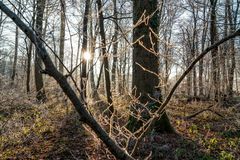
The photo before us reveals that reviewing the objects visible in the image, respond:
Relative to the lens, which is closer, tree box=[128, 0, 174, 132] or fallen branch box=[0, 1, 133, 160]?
fallen branch box=[0, 1, 133, 160]

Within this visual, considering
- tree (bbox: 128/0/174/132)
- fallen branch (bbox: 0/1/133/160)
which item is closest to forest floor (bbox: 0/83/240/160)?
tree (bbox: 128/0/174/132)

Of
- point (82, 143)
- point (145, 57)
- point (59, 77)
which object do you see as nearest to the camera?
point (59, 77)

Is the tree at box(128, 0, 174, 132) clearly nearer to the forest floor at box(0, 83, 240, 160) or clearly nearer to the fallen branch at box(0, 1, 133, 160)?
the forest floor at box(0, 83, 240, 160)

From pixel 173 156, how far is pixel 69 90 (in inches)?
184

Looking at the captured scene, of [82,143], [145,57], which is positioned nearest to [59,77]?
[82,143]

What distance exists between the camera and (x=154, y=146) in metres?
6.65

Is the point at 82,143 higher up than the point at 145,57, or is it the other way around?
the point at 145,57

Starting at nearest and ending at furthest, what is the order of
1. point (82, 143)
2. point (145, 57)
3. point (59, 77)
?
point (59, 77) < point (82, 143) < point (145, 57)

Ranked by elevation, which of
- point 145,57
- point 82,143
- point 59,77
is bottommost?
point 82,143

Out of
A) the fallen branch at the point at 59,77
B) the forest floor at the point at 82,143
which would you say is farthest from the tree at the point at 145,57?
the fallen branch at the point at 59,77

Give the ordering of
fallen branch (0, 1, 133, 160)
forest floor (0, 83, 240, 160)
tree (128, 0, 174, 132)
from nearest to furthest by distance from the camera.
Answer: fallen branch (0, 1, 133, 160)
forest floor (0, 83, 240, 160)
tree (128, 0, 174, 132)

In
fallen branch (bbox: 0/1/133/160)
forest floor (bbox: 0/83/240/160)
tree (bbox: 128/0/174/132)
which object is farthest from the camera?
tree (bbox: 128/0/174/132)

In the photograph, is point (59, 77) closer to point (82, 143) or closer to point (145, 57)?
point (82, 143)

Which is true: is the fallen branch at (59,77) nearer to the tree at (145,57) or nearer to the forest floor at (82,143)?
the forest floor at (82,143)
